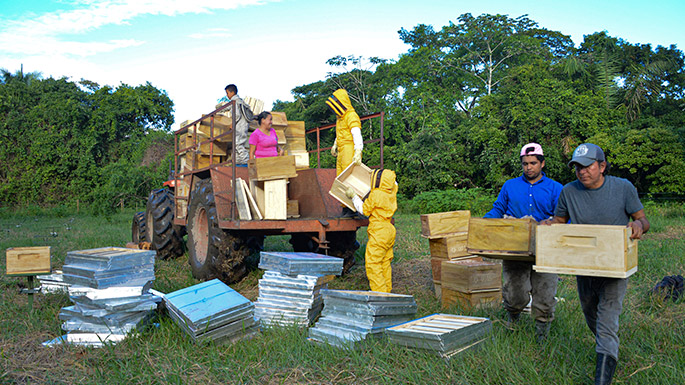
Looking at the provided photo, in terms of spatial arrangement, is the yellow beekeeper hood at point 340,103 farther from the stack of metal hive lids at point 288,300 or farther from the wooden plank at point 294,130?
the stack of metal hive lids at point 288,300

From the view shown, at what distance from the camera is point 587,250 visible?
11.6ft

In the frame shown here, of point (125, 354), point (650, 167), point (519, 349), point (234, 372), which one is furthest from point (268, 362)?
point (650, 167)

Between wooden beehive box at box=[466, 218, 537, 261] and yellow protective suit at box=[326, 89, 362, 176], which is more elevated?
yellow protective suit at box=[326, 89, 362, 176]

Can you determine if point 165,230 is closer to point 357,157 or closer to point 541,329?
point 357,157

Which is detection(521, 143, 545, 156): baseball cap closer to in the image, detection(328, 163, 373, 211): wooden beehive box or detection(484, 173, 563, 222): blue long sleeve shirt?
detection(484, 173, 563, 222): blue long sleeve shirt

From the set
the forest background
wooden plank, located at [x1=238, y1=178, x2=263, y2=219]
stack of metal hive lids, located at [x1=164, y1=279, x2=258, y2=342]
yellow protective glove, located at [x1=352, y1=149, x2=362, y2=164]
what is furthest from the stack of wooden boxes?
the forest background

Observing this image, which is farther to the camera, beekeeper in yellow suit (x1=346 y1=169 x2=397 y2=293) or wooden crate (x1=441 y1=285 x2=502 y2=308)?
beekeeper in yellow suit (x1=346 y1=169 x2=397 y2=293)

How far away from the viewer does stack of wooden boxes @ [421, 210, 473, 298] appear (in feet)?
21.2

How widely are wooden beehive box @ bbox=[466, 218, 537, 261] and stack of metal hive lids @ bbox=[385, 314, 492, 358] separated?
640mm

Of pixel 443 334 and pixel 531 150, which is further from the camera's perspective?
pixel 531 150

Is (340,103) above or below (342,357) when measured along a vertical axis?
above

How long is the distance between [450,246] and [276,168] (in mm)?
2405

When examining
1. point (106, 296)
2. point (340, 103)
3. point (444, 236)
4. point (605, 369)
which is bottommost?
point (605, 369)

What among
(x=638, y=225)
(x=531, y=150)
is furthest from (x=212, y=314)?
(x=638, y=225)
